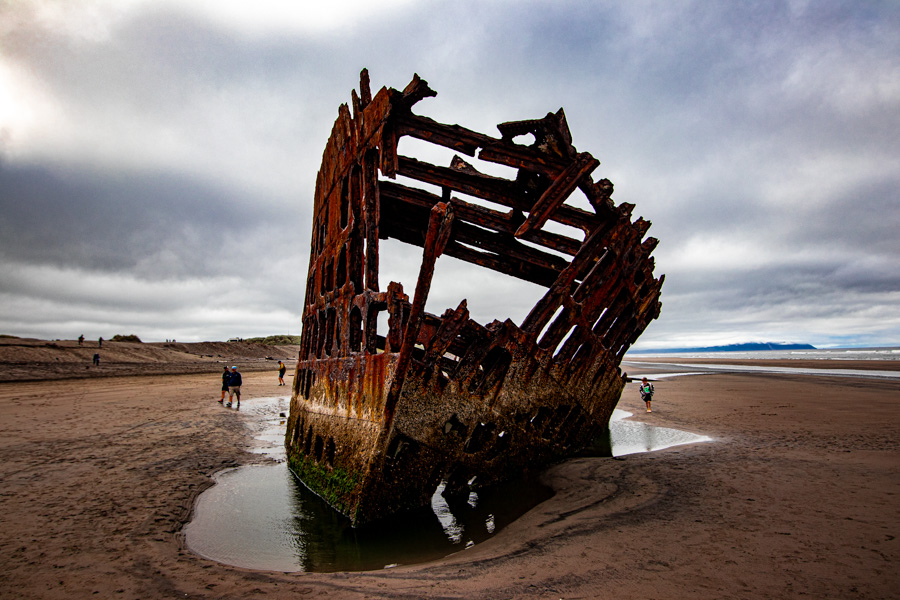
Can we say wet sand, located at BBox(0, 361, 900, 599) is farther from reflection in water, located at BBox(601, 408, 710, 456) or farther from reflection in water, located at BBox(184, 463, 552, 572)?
reflection in water, located at BBox(601, 408, 710, 456)

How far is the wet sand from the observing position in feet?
10.2

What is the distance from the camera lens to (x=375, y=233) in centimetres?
533

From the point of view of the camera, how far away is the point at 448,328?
453cm

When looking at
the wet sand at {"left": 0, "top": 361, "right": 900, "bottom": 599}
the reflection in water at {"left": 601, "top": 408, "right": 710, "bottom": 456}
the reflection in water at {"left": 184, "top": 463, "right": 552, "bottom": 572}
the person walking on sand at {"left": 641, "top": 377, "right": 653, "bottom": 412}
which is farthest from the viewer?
the person walking on sand at {"left": 641, "top": 377, "right": 653, "bottom": 412}

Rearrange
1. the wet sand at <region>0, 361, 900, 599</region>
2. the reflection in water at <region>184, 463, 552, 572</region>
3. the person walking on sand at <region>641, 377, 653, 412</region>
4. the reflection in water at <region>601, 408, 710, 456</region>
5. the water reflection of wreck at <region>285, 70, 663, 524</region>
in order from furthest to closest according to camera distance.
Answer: the person walking on sand at <region>641, 377, 653, 412</region>
the reflection in water at <region>601, 408, 710, 456</region>
the water reflection of wreck at <region>285, 70, 663, 524</region>
the reflection in water at <region>184, 463, 552, 572</region>
the wet sand at <region>0, 361, 900, 599</region>

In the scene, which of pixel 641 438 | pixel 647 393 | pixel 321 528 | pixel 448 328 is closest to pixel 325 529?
pixel 321 528

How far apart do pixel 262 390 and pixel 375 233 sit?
2037cm

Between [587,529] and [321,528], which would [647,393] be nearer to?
[587,529]

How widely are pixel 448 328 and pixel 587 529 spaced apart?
2.29 meters

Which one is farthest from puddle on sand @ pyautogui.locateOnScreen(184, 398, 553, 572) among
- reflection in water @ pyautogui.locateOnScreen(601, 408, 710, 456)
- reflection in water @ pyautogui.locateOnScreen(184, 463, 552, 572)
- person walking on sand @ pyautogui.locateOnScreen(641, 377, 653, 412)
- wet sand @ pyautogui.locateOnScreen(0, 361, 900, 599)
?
person walking on sand @ pyautogui.locateOnScreen(641, 377, 653, 412)

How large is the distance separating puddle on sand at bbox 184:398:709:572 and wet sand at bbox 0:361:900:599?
0.32 meters

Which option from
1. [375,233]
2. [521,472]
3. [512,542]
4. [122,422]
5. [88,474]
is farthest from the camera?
[122,422]

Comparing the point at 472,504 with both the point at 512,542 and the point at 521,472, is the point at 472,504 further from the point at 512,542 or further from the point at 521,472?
the point at 512,542

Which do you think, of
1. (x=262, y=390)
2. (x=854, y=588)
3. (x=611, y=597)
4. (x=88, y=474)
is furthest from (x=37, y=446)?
(x=262, y=390)
